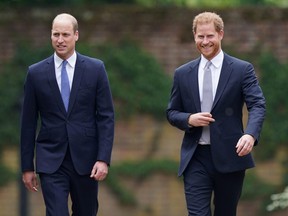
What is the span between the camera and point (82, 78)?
334 inches

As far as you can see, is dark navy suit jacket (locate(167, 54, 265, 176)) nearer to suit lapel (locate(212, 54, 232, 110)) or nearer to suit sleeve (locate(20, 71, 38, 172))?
suit lapel (locate(212, 54, 232, 110))

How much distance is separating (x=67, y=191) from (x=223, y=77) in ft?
4.78

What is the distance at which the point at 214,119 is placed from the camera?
823cm

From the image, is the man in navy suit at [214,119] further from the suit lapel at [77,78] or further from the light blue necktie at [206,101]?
the suit lapel at [77,78]

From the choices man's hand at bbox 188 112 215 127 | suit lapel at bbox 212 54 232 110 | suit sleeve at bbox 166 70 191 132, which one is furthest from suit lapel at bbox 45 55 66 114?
suit lapel at bbox 212 54 232 110

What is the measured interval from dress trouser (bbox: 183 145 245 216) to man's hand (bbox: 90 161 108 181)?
61 centimetres

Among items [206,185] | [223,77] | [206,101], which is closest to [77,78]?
[206,101]

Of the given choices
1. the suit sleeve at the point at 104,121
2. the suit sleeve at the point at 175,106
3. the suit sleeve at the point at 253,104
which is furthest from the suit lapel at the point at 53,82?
the suit sleeve at the point at 253,104

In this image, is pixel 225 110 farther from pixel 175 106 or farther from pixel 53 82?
pixel 53 82

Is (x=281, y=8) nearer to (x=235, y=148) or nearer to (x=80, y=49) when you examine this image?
(x=80, y=49)

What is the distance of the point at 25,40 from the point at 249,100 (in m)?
5.66

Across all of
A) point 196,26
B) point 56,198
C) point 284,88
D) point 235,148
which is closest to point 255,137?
point 235,148

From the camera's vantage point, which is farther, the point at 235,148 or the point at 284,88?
the point at 284,88

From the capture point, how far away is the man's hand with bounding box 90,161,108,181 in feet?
27.2
